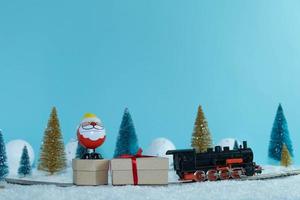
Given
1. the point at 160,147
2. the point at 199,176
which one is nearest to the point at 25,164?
the point at 160,147

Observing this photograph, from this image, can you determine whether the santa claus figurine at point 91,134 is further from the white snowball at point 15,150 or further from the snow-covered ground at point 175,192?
the white snowball at point 15,150

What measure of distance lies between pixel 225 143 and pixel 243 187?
8097 mm

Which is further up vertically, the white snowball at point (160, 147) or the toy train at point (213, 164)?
the white snowball at point (160, 147)

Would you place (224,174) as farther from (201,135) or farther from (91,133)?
(201,135)

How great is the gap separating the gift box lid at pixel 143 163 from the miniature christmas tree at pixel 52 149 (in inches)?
195

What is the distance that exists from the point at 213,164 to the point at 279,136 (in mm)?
7569

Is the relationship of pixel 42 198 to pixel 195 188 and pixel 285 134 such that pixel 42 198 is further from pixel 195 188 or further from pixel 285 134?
pixel 285 134

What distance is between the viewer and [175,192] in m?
7.23

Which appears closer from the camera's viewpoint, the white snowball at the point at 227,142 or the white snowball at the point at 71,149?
the white snowball at the point at 71,149

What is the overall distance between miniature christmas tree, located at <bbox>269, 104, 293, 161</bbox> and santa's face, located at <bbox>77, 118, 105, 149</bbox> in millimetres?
8996

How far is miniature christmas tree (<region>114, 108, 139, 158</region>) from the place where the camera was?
14758 mm

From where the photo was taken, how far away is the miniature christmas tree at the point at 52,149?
1277 cm

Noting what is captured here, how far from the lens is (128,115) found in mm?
14867

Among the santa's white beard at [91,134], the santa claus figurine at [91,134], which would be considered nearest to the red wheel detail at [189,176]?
the santa claus figurine at [91,134]
